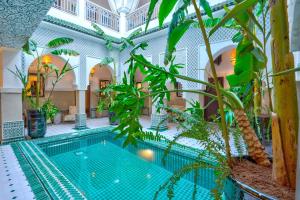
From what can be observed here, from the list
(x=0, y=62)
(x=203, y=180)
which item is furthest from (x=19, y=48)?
(x=203, y=180)

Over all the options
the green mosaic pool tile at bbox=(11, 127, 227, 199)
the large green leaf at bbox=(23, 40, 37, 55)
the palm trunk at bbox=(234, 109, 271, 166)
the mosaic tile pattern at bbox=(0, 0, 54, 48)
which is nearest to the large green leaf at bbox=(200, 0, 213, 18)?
the palm trunk at bbox=(234, 109, 271, 166)

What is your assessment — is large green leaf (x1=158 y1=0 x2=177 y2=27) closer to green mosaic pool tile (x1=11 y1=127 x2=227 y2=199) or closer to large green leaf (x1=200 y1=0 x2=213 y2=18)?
large green leaf (x1=200 y1=0 x2=213 y2=18)

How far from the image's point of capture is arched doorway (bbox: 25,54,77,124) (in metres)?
8.41

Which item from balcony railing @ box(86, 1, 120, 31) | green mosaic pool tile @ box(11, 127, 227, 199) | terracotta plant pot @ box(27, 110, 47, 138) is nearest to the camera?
green mosaic pool tile @ box(11, 127, 227, 199)

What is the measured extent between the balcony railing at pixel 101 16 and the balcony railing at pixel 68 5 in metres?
0.51

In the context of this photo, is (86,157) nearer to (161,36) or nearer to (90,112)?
(161,36)

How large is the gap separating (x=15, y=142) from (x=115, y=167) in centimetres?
319

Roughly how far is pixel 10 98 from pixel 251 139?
245 inches

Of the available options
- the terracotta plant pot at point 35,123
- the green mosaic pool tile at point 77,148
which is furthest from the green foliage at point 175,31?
the terracotta plant pot at point 35,123

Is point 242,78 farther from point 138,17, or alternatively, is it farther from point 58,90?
point 58,90

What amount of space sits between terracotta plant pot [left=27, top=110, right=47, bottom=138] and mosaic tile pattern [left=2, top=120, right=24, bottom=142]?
0.73 feet

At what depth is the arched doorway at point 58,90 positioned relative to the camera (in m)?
8.41

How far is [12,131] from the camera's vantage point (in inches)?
201

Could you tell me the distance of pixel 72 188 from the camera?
256cm
